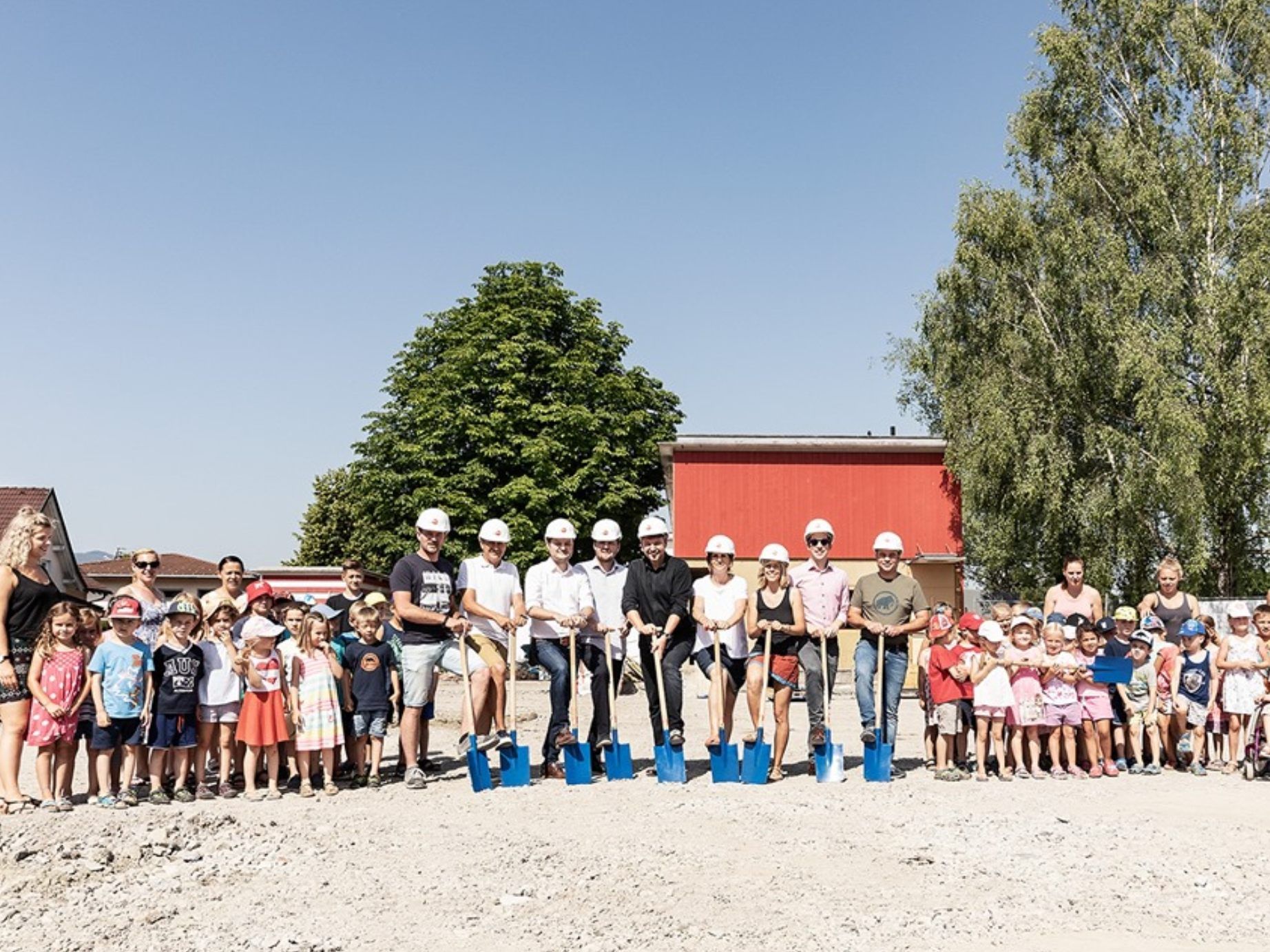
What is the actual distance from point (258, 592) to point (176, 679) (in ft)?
3.52

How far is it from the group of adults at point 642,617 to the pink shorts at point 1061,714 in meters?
1.30

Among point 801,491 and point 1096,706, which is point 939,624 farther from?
point 801,491

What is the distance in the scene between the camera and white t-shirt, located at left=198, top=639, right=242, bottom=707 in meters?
8.73

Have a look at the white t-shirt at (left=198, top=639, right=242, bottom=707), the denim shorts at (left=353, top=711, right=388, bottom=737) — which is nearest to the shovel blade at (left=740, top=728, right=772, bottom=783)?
the denim shorts at (left=353, top=711, right=388, bottom=737)

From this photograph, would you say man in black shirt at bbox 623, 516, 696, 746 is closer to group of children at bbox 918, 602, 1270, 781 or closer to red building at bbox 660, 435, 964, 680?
group of children at bbox 918, 602, 1270, 781

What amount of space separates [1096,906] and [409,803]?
4.74m

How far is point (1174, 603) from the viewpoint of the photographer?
35.6ft

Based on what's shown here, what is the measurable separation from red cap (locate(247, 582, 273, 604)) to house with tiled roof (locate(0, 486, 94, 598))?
2788 centimetres

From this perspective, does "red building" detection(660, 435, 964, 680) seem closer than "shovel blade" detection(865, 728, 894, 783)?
No

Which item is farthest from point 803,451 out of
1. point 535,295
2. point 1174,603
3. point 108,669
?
point 108,669

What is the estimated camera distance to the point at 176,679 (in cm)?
858

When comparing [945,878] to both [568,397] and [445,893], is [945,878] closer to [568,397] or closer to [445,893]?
[445,893]

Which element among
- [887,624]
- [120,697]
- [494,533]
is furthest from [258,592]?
[887,624]

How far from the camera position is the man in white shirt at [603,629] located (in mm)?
9289
